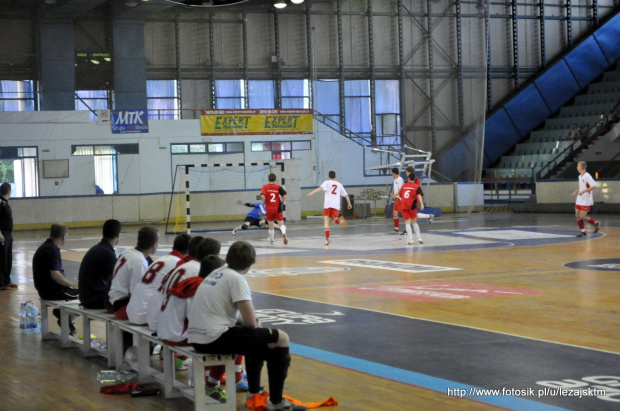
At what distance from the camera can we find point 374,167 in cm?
4009

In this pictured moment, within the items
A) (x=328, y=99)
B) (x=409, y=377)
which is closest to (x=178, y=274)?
(x=409, y=377)

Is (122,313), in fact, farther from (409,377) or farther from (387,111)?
(387,111)

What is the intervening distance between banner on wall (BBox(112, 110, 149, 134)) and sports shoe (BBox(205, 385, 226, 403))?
107 ft

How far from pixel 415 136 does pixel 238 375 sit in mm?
41349

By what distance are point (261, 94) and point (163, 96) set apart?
5.14 meters

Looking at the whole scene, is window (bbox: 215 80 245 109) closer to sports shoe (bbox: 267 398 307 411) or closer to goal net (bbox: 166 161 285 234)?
goal net (bbox: 166 161 285 234)

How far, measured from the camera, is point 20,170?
3750 cm

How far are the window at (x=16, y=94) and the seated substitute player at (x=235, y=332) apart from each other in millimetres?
36830

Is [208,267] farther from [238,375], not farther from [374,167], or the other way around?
[374,167]

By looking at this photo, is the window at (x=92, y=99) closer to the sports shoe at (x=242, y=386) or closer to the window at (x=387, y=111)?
the window at (x=387, y=111)

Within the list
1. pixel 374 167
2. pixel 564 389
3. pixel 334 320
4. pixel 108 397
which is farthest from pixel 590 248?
pixel 374 167

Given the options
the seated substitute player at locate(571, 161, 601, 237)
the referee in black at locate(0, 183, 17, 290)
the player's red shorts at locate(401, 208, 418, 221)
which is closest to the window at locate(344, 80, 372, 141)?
the seated substitute player at locate(571, 161, 601, 237)

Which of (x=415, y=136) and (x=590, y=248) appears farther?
(x=415, y=136)

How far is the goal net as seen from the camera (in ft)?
128
